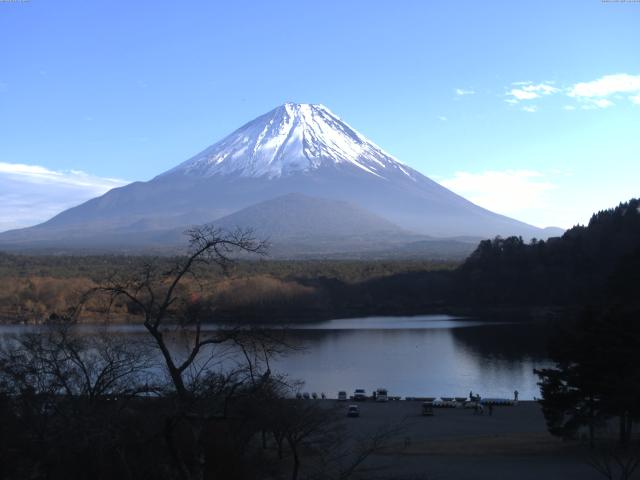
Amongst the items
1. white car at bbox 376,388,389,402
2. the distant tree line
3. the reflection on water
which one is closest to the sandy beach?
white car at bbox 376,388,389,402

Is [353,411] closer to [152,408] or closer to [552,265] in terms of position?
[152,408]

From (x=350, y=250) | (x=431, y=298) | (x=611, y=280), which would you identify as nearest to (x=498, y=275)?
(x=431, y=298)

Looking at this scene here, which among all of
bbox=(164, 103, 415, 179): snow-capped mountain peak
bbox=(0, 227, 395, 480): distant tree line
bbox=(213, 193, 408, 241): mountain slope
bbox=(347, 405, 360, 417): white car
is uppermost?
bbox=(164, 103, 415, 179): snow-capped mountain peak

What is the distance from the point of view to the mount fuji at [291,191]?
125438mm

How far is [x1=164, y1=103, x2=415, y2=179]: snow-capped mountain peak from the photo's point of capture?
458 feet

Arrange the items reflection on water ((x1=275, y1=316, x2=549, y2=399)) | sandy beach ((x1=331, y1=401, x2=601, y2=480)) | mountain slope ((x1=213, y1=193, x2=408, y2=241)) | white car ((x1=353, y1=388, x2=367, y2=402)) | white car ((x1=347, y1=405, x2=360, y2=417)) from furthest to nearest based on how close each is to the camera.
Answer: mountain slope ((x1=213, y1=193, x2=408, y2=241)) < reflection on water ((x1=275, y1=316, x2=549, y2=399)) < white car ((x1=353, y1=388, x2=367, y2=402)) < white car ((x1=347, y1=405, x2=360, y2=417)) < sandy beach ((x1=331, y1=401, x2=601, y2=480))

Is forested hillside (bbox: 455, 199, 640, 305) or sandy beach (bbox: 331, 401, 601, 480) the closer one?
sandy beach (bbox: 331, 401, 601, 480)

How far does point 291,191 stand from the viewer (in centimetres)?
13750

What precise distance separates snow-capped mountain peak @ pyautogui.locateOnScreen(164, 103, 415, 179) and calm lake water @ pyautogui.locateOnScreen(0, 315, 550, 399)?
10632cm

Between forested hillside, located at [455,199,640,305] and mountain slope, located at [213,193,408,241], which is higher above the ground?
mountain slope, located at [213,193,408,241]

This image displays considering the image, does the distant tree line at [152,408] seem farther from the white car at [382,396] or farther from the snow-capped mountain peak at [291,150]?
the snow-capped mountain peak at [291,150]

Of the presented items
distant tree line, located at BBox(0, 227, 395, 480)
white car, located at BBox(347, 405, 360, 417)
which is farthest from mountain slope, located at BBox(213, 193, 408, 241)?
distant tree line, located at BBox(0, 227, 395, 480)

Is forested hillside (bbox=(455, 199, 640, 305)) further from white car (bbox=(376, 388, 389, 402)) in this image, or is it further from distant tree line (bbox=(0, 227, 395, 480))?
distant tree line (bbox=(0, 227, 395, 480))

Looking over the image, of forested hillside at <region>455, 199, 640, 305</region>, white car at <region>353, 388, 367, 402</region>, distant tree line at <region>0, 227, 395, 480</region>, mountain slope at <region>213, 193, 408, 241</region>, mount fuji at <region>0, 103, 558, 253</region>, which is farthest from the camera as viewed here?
mount fuji at <region>0, 103, 558, 253</region>
